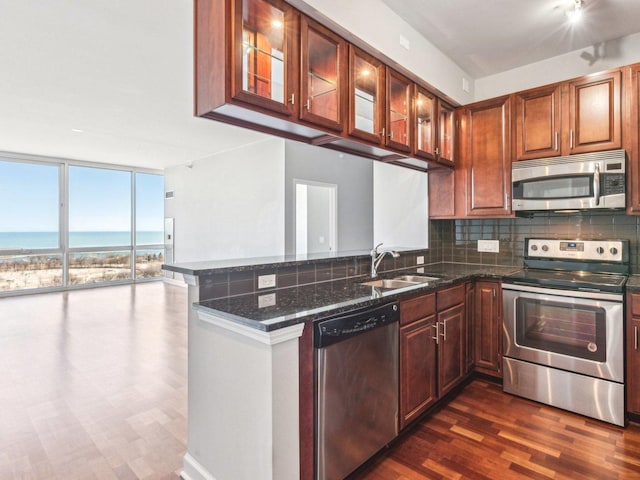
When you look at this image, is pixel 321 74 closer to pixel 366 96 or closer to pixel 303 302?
pixel 366 96

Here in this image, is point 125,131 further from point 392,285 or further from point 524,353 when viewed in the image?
point 524,353

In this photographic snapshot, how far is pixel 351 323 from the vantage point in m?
1.73

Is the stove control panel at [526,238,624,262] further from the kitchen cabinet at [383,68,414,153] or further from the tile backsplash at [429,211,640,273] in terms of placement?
the kitchen cabinet at [383,68,414,153]

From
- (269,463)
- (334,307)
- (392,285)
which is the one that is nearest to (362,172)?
(392,285)

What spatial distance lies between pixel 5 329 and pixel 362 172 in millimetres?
5923

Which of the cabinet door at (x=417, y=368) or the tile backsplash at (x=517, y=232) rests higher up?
the tile backsplash at (x=517, y=232)

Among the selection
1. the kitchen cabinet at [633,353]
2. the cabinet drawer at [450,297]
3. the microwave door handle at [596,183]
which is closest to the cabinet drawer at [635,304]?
the kitchen cabinet at [633,353]

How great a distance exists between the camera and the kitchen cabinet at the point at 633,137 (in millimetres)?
2547

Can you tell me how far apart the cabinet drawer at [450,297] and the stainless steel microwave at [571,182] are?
0.89m

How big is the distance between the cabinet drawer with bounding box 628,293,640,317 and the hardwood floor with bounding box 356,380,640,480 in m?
0.74

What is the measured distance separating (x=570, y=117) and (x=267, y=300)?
2.72 meters

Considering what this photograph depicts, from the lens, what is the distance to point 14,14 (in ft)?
8.48

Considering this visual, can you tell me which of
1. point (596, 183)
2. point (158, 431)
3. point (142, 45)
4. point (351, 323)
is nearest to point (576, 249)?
point (596, 183)

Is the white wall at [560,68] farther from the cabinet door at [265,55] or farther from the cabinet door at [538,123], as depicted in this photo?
the cabinet door at [265,55]
